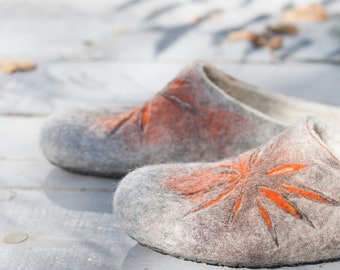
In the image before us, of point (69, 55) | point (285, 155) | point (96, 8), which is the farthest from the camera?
point (96, 8)

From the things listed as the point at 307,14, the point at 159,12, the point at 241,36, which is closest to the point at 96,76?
the point at 241,36

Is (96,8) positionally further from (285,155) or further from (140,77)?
(285,155)

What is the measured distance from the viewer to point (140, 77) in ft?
7.17

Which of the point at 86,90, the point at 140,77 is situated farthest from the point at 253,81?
the point at 86,90

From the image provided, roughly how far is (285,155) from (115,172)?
0.46 meters

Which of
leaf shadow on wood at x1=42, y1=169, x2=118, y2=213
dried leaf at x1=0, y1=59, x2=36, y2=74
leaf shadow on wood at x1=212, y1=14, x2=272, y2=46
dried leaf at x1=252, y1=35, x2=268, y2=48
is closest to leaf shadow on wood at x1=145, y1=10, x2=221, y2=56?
leaf shadow on wood at x1=212, y1=14, x2=272, y2=46

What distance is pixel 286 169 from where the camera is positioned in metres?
1.10

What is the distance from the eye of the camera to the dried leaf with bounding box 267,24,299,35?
261cm

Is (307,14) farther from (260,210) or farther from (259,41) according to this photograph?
(260,210)

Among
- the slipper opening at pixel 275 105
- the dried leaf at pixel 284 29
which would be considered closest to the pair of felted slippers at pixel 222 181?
the slipper opening at pixel 275 105

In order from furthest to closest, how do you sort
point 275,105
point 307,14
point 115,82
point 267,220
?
→ 1. point 307,14
2. point 115,82
3. point 275,105
4. point 267,220

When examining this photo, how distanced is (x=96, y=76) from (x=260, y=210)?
1.25 metres

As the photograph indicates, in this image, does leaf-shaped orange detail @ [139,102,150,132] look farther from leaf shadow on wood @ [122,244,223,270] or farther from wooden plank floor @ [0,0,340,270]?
leaf shadow on wood @ [122,244,223,270]

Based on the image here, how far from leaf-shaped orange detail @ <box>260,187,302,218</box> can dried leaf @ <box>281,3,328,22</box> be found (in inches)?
70.9
